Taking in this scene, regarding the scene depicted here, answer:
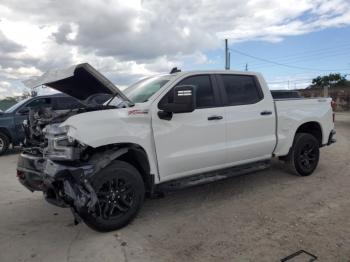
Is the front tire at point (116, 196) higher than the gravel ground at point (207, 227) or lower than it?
higher

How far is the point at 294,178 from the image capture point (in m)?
6.91

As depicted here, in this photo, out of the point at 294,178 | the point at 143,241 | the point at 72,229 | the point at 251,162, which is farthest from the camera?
the point at 294,178

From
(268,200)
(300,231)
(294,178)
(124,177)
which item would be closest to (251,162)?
(268,200)

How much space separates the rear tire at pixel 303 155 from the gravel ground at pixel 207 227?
1.10 feet

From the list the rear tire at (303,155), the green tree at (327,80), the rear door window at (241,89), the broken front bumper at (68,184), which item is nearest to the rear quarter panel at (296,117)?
the rear tire at (303,155)

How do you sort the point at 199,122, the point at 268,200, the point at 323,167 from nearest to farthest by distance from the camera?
the point at 199,122, the point at 268,200, the point at 323,167

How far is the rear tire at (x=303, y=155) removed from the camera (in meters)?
6.80

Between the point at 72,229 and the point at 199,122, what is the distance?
2.19 meters

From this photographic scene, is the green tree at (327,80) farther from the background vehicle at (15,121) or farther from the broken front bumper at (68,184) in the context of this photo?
the broken front bumper at (68,184)

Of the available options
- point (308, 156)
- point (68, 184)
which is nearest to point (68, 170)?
point (68, 184)

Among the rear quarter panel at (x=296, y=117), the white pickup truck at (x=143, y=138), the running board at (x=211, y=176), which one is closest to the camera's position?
the white pickup truck at (x=143, y=138)

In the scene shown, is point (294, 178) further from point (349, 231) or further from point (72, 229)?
point (72, 229)

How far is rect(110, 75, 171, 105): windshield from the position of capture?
16.9 ft

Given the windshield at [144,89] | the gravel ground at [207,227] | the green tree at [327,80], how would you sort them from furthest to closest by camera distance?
1. the green tree at [327,80]
2. the windshield at [144,89]
3. the gravel ground at [207,227]
